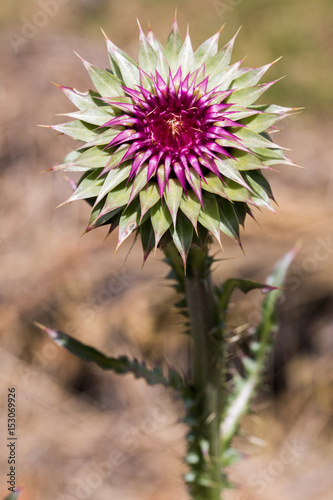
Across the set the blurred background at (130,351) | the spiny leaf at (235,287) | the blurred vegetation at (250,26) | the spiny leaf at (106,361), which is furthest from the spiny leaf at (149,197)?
the blurred vegetation at (250,26)

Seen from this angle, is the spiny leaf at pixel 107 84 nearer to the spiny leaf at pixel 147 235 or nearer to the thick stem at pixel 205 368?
the spiny leaf at pixel 147 235

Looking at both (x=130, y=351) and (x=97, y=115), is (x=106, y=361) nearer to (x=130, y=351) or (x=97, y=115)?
(x=97, y=115)

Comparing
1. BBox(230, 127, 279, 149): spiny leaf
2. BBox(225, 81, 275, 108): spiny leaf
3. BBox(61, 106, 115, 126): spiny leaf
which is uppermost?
BBox(225, 81, 275, 108): spiny leaf

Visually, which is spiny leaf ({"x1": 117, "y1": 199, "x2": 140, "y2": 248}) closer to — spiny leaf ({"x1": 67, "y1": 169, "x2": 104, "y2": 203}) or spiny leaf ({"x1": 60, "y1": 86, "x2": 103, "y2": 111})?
spiny leaf ({"x1": 67, "y1": 169, "x2": 104, "y2": 203})

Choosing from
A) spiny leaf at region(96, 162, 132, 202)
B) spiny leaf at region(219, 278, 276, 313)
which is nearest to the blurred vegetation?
spiny leaf at region(219, 278, 276, 313)

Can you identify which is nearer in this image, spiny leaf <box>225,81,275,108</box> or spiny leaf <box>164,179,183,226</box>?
spiny leaf <box>164,179,183,226</box>

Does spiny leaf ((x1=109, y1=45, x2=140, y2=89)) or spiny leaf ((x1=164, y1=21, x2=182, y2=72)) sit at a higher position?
spiny leaf ((x1=164, y1=21, x2=182, y2=72))
